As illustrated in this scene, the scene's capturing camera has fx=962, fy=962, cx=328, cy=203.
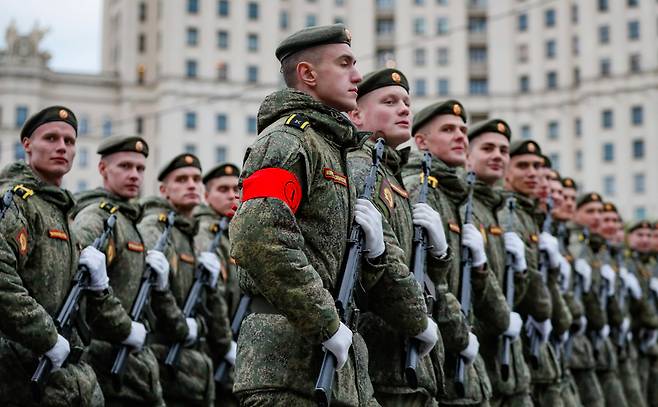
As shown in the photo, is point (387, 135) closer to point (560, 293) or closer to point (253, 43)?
point (560, 293)

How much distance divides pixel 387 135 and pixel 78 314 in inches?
106

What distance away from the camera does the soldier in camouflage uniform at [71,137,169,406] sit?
7.80 m

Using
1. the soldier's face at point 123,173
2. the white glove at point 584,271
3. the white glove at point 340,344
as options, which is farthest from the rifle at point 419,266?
the white glove at point 584,271

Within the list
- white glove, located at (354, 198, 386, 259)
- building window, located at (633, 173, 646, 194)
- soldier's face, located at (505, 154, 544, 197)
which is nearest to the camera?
white glove, located at (354, 198, 386, 259)

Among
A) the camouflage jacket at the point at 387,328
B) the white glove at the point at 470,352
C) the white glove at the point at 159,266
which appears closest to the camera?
the camouflage jacket at the point at 387,328

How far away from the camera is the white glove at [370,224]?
209 inches

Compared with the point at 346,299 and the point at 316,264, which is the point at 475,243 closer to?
the point at 346,299

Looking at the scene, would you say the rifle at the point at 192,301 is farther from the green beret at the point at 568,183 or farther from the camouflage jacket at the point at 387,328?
the green beret at the point at 568,183

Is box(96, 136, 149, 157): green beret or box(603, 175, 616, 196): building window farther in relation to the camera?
box(603, 175, 616, 196): building window

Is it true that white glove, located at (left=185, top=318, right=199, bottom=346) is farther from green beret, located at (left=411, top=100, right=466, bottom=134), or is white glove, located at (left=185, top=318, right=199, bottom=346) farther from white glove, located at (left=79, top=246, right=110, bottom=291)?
green beret, located at (left=411, top=100, right=466, bottom=134)

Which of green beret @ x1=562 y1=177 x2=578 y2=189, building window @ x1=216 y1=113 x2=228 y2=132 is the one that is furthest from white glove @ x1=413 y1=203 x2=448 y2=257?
building window @ x1=216 y1=113 x2=228 y2=132

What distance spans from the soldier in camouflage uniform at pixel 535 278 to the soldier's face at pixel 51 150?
4362 millimetres

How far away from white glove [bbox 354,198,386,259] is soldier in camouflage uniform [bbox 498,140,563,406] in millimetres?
4250

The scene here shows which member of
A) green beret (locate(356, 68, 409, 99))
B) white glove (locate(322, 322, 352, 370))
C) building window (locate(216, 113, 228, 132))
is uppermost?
building window (locate(216, 113, 228, 132))
